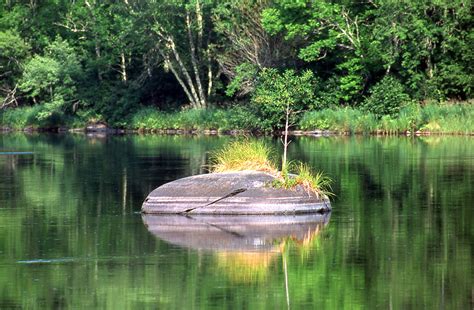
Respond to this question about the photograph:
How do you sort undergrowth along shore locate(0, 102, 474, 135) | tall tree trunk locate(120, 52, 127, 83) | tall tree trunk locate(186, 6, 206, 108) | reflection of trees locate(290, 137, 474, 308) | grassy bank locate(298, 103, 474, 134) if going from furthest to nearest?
tall tree trunk locate(120, 52, 127, 83)
tall tree trunk locate(186, 6, 206, 108)
undergrowth along shore locate(0, 102, 474, 135)
grassy bank locate(298, 103, 474, 134)
reflection of trees locate(290, 137, 474, 308)

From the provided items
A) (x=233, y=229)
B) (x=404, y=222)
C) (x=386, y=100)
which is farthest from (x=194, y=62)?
(x=233, y=229)

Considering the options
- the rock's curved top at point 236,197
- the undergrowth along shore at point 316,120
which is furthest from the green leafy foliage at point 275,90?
the rock's curved top at point 236,197

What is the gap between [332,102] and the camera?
220ft

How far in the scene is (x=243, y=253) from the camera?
2039 cm

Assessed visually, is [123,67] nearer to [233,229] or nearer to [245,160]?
[245,160]

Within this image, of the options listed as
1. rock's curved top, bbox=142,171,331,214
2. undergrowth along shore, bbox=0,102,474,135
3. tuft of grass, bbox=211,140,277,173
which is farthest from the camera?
undergrowth along shore, bbox=0,102,474,135

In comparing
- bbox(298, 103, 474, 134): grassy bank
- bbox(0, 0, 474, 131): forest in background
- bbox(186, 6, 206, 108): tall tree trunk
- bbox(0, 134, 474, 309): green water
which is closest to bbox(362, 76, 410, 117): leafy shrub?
bbox(0, 0, 474, 131): forest in background

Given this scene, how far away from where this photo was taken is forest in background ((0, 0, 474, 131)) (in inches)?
2507

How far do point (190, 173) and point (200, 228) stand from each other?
43.4 feet

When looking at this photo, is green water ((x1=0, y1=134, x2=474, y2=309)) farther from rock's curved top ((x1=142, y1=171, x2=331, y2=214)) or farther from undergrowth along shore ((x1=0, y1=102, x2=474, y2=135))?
undergrowth along shore ((x1=0, y1=102, x2=474, y2=135))

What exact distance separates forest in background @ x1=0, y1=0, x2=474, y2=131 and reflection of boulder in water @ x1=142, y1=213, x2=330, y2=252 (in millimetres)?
31378

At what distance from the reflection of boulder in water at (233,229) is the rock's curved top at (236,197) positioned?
20 cm

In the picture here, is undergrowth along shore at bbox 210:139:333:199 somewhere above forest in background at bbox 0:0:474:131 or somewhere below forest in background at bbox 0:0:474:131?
below

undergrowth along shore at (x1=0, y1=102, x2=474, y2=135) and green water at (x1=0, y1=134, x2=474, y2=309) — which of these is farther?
undergrowth along shore at (x1=0, y1=102, x2=474, y2=135)
